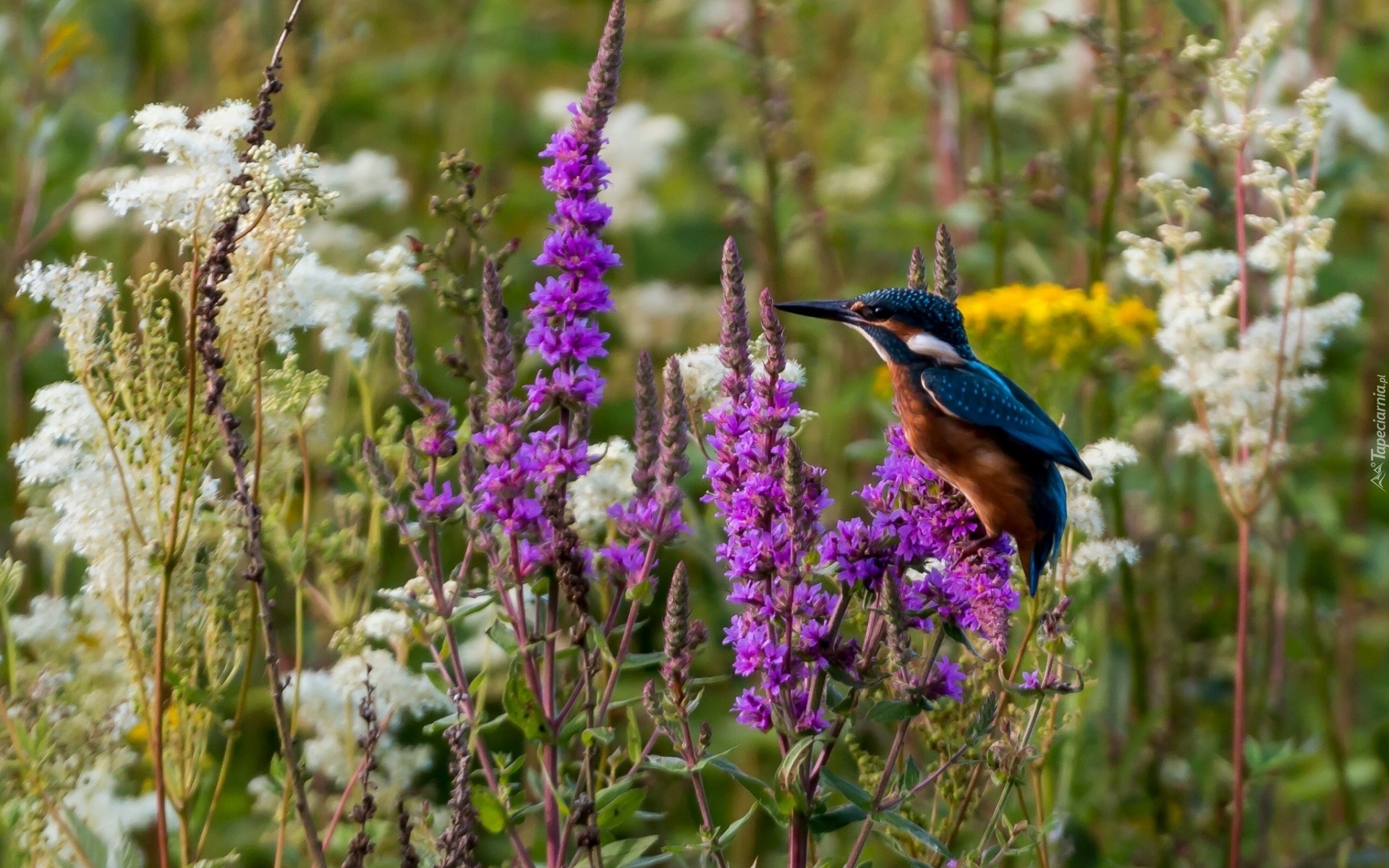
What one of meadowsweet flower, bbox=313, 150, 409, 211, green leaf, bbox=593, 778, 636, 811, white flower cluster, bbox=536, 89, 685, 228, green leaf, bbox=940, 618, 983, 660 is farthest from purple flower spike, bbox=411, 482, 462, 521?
white flower cluster, bbox=536, 89, 685, 228

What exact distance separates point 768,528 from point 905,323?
0.44 metres

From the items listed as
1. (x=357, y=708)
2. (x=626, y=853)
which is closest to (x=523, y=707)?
(x=626, y=853)

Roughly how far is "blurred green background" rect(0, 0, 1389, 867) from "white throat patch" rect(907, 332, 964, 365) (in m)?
0.58

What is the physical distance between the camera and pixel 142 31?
5.09 metres

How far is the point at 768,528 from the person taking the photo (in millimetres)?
1830

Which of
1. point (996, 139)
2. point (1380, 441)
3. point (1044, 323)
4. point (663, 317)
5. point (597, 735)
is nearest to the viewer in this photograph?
point (597, 735)

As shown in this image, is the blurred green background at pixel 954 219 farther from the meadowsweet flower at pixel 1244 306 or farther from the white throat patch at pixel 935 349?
the white throat patch at pixel 935 349

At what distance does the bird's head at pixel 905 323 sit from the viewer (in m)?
2.05

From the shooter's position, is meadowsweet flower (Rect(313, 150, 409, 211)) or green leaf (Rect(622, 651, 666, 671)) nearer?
green leaf (Rect(622, 651, 666, 671))

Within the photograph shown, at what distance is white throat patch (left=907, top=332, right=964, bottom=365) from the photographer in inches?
83.3

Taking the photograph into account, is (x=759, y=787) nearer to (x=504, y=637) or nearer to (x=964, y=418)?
(x=504, y=637)

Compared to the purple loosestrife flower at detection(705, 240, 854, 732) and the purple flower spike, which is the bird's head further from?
the purple flower spike

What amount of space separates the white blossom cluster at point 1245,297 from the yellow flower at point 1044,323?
0.14m

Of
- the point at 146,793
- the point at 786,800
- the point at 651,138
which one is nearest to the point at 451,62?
the point at 651,138
